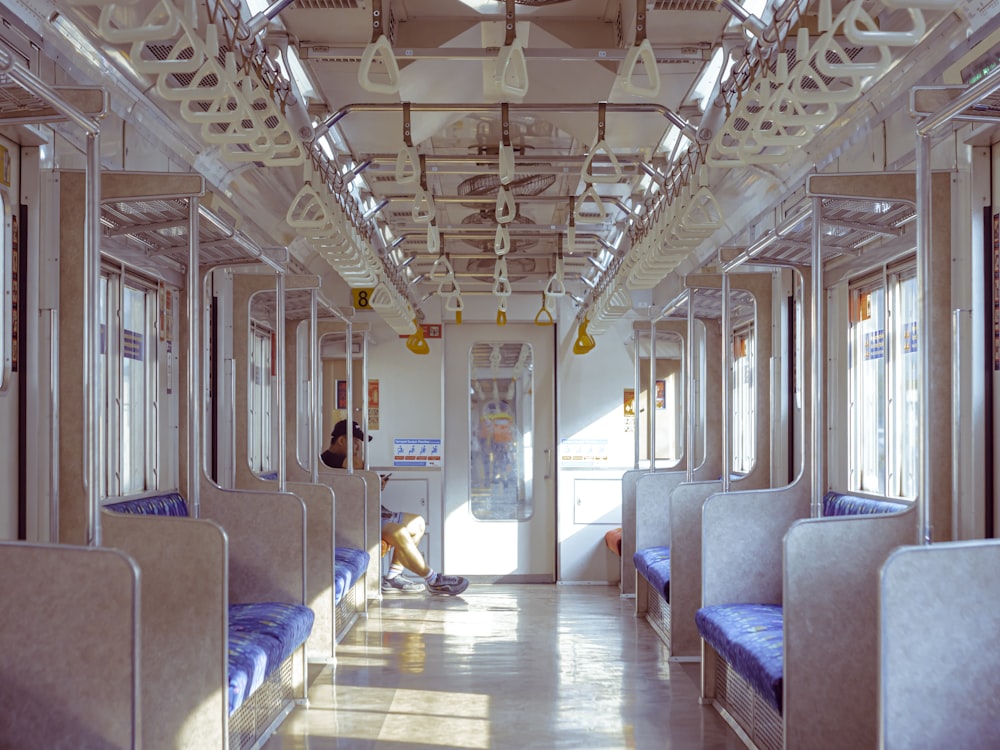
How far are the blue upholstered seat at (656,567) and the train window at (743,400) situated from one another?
1024 mm

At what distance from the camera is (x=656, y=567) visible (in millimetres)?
6637

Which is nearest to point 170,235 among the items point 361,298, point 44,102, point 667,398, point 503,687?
point 44,102

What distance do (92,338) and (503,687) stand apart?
3317mm

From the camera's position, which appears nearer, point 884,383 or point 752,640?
point 752,640

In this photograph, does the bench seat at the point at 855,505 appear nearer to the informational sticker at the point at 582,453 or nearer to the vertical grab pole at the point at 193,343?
the vertical grab pole at the point at 193,343

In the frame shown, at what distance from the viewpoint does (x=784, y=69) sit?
2748 millimetres

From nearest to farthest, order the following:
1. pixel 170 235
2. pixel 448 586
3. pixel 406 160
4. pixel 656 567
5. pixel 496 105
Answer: pixel 406 160 → pixel 496 105 → pixel 170 235 → pixel 656 567 → pixel 448 586

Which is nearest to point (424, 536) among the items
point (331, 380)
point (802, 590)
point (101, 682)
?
point (331, 380)

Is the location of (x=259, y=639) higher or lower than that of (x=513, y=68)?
lower

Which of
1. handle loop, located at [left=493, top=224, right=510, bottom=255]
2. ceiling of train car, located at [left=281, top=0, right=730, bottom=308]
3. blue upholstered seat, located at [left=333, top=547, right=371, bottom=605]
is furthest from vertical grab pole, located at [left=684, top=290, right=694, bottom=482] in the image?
blue upholstered seat, located at [left=333, top=547, right=371, bottom=605]

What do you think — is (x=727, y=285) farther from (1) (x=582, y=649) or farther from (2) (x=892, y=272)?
(1) (x=582, y=649)

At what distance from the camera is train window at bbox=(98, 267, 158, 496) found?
515 centimetres

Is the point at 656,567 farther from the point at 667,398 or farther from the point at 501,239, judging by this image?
the point at 667,398

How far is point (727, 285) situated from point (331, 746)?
305 centimetres
